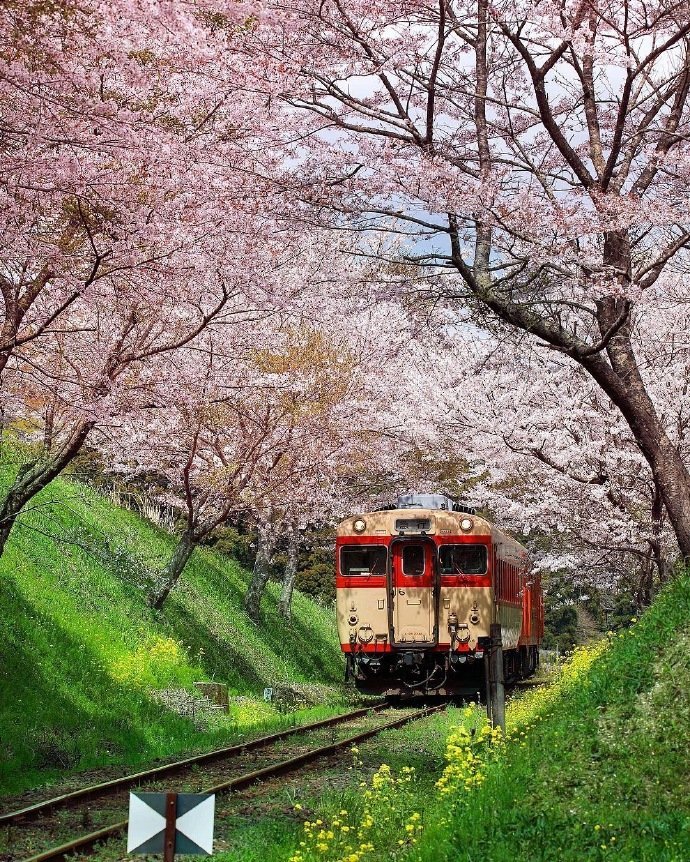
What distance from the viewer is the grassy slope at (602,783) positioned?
5.97m

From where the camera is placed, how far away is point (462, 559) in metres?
16.5

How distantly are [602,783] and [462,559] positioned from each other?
31.4ft

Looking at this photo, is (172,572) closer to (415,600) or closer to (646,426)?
(415,600)

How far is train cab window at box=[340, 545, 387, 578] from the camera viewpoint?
16.6 metres

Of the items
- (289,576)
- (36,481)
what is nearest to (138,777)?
(36,481)

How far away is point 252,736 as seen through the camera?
14.9 m

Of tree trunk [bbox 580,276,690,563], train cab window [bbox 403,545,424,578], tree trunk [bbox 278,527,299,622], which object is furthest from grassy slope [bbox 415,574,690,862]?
tree trunk [bbox 278,527,299,622]

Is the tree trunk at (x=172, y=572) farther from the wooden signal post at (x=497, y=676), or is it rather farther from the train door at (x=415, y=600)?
the wooden signal post at (x=497, y=676)

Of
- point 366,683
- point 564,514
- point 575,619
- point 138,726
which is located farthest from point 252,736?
point 575,619

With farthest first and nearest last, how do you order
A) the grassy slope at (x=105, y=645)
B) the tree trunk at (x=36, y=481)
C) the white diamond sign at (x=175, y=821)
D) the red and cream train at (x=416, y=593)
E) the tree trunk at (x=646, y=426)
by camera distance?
the red and cream train at (x=416, y=593) < the grassy slope at (x=105, y=645) < the tree trunk at (x=36, y=481) < the tree trunk at (x=646, y=426) < the white diamond sign at (x=175, y=821)

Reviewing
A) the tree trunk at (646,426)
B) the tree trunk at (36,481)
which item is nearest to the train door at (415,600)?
the tree trunk at (646,426)

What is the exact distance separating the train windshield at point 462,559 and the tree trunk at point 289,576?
11.5 meters

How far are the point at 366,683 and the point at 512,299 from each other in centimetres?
827

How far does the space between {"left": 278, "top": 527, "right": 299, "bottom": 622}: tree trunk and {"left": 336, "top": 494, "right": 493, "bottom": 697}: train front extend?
36.1ft
